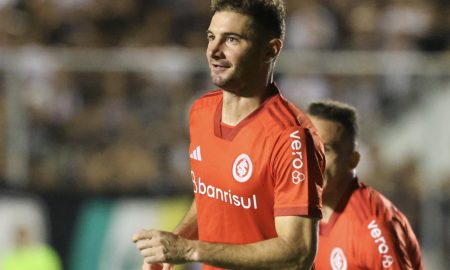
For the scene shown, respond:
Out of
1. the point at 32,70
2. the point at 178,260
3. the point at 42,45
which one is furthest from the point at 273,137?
the point at 42,45

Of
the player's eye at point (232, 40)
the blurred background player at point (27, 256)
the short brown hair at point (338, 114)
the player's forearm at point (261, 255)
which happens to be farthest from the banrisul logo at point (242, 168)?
the blurred background player at point (27, 256)

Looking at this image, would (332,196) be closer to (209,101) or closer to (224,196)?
(209,101)

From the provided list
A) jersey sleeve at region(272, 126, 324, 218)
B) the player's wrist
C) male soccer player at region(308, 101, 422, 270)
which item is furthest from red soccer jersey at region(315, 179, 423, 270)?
the player's wrist

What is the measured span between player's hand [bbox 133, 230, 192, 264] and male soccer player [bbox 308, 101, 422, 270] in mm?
1379

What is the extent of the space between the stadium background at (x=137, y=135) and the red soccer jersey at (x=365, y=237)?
14.8 ft

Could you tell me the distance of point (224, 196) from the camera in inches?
182

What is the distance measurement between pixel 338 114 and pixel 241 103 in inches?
45.6

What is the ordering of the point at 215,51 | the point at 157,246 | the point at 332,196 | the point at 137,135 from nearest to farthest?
the point at 157,246 → the point at 215,51 → the point at 332,196 → the point at 137,135

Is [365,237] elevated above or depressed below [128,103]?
below

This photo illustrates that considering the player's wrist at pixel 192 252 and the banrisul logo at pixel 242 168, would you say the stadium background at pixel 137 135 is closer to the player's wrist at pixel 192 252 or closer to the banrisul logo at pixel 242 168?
the banrisul logo at pixel 242 168

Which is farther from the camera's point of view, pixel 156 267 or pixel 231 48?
pixel 156 267

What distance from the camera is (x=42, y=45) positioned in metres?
11.1

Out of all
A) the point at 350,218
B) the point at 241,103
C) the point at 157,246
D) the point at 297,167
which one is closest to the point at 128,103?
the point at 350,218

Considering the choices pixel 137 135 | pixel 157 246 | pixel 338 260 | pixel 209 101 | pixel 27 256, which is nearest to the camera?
pixel 157 246
